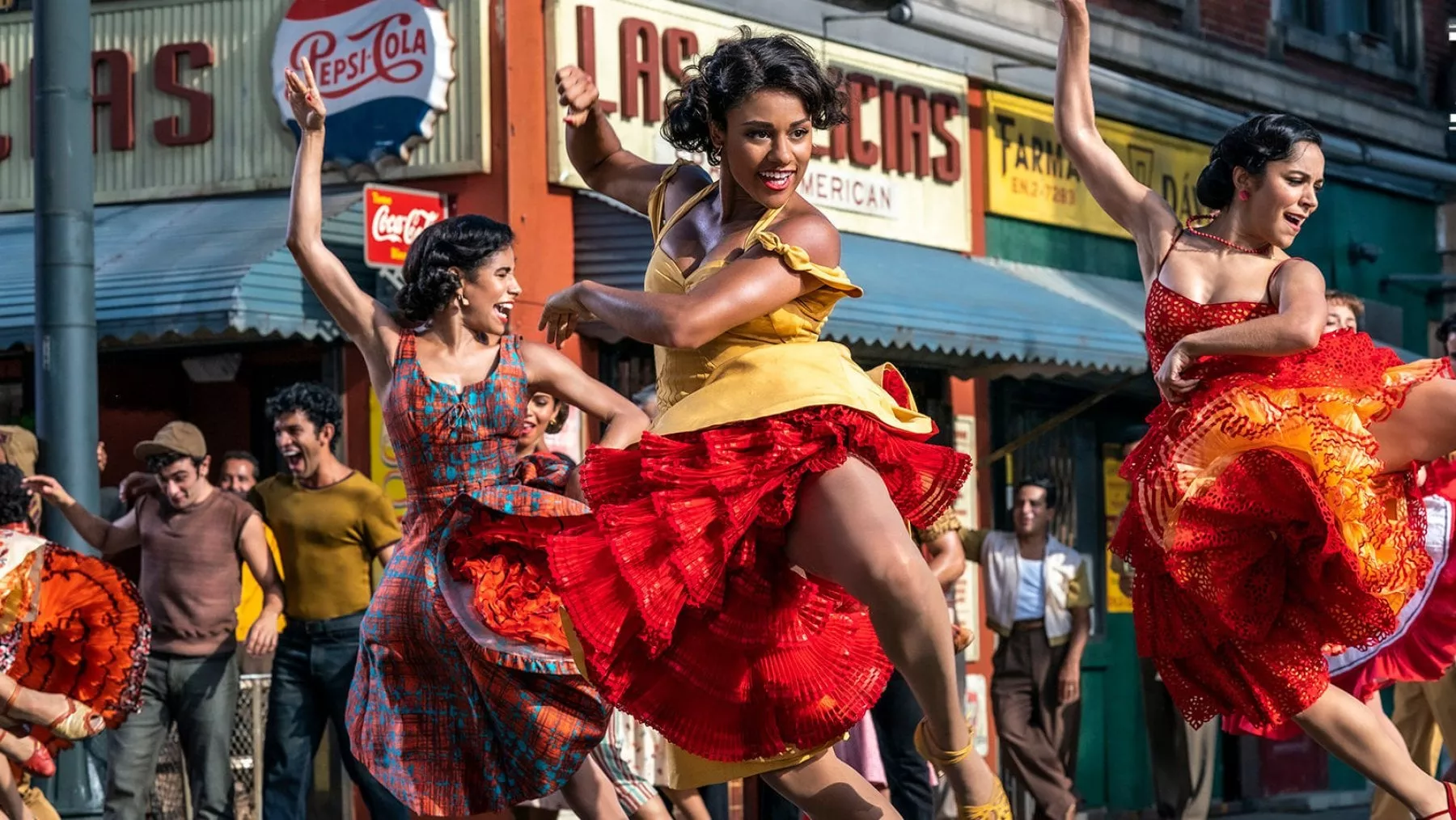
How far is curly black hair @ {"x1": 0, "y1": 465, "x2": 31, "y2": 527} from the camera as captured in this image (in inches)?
337

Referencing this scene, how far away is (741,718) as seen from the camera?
5609mm

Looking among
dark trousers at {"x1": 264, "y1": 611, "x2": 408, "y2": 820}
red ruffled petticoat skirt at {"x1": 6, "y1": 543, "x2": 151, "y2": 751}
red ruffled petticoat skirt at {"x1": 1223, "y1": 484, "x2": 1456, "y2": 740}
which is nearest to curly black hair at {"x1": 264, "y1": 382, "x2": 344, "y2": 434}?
dark trousers at {"x1": 264, "y1": 611, "x2": 408, "y2": 820}

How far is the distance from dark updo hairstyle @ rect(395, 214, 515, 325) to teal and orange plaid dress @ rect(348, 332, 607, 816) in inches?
5.9

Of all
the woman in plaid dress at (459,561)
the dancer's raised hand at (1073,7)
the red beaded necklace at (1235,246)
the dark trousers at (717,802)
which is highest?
the dancer's raised hand at (1073,7)

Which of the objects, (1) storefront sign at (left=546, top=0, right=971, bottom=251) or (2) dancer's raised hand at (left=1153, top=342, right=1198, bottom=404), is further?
(1) storefront sign at (left=546, top=0, right=971, bottom=251)

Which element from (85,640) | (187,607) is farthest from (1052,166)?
(85,640)

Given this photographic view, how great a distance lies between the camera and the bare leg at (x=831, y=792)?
A: 18.4 ft

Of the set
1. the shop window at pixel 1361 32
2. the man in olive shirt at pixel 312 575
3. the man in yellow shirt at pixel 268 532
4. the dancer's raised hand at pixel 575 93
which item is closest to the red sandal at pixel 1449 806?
the dancer's raised hand at pixel 575 93

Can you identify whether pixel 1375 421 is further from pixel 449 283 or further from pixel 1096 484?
pixel 1096 484

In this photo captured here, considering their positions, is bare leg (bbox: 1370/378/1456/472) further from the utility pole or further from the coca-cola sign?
the coca-cola sign

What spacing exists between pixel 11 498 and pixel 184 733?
1589 mm

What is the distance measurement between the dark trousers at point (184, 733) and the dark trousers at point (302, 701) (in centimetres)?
68

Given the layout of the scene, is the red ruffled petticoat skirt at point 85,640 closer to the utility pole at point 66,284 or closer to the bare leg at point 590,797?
the utility pole at point 66,284

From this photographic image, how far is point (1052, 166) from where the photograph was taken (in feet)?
54.0
